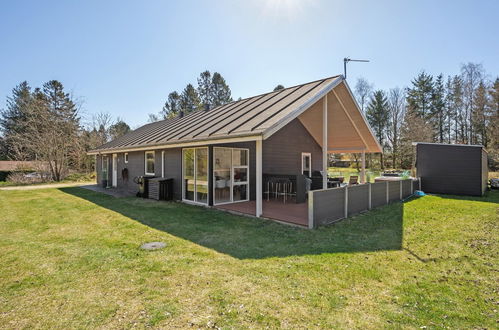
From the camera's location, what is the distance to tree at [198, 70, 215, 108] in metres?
36.8

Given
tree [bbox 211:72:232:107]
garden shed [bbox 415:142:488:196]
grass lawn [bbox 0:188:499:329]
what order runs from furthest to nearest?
tree [bbox 211:72:232:107]
garden shed [bbox 415:142:488:196]
grass lawn [bbox 0:188:499:329]

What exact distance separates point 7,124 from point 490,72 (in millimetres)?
53002

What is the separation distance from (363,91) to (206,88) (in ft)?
71.9

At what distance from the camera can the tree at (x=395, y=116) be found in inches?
1265

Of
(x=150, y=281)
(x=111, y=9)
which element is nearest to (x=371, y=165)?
(x=111, y=9)

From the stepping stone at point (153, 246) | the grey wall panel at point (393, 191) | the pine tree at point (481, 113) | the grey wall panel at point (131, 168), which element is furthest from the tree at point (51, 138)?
the pine tree at point (481, 113)

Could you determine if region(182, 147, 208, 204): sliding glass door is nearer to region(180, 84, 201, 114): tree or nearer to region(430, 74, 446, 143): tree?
region(180, 84, 201, 114): tree

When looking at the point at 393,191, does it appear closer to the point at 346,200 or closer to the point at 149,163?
the point at 346,200

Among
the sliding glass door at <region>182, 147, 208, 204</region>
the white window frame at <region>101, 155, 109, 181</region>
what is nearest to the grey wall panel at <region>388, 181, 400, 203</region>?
the sliding glass door at <region>182, 147, 208, 204</region>

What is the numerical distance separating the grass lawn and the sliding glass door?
94.9 inches

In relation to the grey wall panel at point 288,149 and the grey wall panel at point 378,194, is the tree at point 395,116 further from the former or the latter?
the grey wall panel at point 378,194

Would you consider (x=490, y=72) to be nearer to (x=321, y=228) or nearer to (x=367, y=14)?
(x=367, y=14)

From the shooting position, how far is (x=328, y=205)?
6.38 metres

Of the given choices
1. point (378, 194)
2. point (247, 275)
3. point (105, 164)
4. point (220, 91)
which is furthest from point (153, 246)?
point (220, 91)
